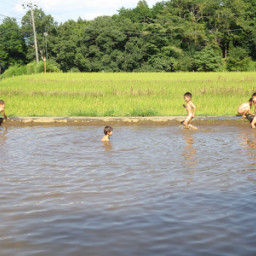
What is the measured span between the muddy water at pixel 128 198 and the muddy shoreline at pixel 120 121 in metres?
3.30

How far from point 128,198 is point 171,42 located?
70906mm

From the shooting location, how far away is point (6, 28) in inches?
3701

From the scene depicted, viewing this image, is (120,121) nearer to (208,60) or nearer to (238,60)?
(208,60)

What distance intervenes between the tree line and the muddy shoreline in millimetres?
55403

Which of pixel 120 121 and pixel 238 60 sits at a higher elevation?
pixel 238 60

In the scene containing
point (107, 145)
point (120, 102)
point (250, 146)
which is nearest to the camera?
point (250, 146)

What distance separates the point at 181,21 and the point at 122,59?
13.6 metres

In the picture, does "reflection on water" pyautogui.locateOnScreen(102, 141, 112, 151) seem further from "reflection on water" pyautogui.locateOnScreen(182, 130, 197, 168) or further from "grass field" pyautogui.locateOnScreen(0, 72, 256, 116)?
"grass field" pyautogui.locateOnScreen(0, 72, 256, 116)

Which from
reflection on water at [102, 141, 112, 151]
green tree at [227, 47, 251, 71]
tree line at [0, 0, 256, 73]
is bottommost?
reflection on water at [102, 141, 112, 151]

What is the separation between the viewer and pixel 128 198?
525cm

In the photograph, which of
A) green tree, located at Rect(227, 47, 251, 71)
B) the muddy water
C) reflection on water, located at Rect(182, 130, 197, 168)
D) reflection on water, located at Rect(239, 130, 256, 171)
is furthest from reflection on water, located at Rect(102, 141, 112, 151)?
green tree, located at Rect(227, 47, 251, 71)

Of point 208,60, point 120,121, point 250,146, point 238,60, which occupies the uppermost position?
point 208,60

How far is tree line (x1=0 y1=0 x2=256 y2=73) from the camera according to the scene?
70.1m

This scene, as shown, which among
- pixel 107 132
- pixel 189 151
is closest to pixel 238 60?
pixel 107 132
